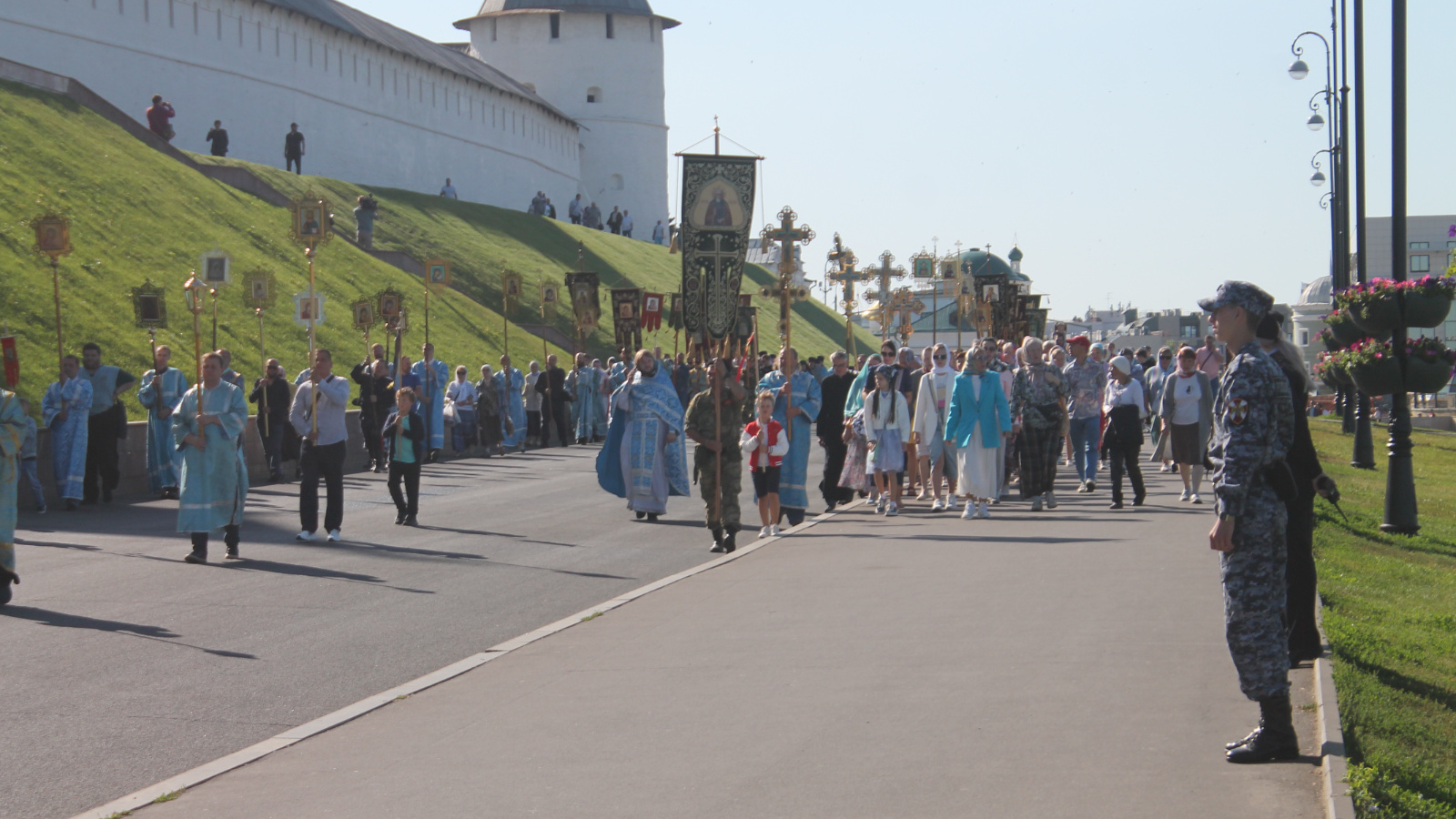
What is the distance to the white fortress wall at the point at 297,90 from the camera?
49.1 meters

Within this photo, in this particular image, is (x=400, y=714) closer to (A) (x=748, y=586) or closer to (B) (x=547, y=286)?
(A) (x=748, y=586)

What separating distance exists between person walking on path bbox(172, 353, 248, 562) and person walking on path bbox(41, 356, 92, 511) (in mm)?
5119

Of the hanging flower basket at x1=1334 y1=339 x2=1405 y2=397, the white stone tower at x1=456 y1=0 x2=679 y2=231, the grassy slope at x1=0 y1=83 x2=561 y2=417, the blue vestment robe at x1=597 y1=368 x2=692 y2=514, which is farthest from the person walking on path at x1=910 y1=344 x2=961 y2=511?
the white stone tower at x1=456 y1=0 x2=679 y2=231

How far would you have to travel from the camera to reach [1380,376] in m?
16.2

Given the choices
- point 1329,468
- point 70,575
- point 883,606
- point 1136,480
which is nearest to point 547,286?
point 1329,468

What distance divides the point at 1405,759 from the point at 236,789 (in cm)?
427

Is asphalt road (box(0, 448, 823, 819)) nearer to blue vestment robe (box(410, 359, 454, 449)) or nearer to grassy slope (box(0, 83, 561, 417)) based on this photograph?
blue vestment robe (box(410, 359, 454, 449))

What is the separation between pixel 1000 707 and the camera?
6.89 metres

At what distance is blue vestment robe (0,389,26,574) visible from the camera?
1092cm

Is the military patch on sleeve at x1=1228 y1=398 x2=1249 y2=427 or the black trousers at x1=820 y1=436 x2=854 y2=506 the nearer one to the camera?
the military patch on sleeve at x1=1228 y1=398 x2=1249 y2=427

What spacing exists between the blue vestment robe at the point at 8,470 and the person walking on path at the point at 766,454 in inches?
244

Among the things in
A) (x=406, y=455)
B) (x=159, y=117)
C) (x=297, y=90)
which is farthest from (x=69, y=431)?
(x=297, y=90)

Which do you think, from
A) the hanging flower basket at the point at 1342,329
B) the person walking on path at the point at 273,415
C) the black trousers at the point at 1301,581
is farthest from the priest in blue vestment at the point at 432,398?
the black trousers at the point at 1301,581

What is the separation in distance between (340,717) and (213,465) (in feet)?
22.1
